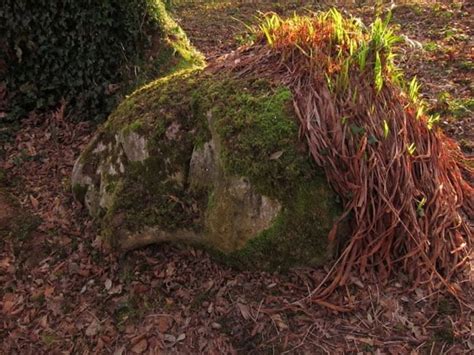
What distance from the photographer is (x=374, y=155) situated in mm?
3141

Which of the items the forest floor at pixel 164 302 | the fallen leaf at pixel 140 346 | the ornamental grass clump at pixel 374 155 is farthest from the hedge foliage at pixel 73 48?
the fallen leaf at pixel 140 346

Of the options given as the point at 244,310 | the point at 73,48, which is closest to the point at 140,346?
the point at 244,310

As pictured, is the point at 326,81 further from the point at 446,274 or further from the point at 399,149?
the point at 446,274

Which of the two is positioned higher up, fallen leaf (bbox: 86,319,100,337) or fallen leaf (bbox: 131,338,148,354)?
fallen leaf (bbox: 86,319,100,337)

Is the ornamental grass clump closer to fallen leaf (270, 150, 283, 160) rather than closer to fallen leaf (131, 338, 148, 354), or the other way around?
fallen leaf (270, 150, 283, 160)

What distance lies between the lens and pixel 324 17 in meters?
3.59

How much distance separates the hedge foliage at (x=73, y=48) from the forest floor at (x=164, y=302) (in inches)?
34.1

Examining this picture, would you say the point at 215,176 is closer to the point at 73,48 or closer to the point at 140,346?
the point at 140,346

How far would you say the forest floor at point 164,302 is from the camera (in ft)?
9.92

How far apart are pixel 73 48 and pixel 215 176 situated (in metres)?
2.51

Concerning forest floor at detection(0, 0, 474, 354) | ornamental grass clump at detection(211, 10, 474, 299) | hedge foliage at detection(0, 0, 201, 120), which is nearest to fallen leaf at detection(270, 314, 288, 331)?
forest floor at detection(0, 0, 474, 354)

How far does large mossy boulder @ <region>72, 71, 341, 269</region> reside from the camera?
3.17 metres

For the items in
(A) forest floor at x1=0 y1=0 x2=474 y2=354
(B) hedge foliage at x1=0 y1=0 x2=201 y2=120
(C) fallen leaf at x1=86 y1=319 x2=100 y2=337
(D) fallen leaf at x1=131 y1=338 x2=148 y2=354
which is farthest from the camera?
(B) hedge foliage at x1=0 y1=0 x2=201 y2=120

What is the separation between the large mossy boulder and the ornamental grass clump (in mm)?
149
